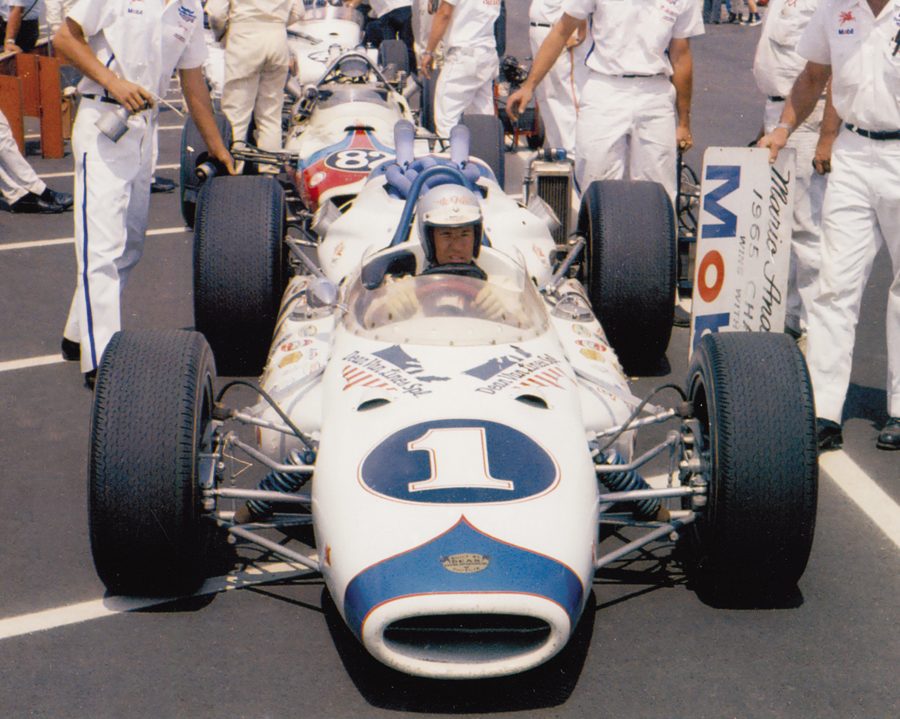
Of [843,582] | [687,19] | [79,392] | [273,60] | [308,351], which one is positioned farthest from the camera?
[273,60]

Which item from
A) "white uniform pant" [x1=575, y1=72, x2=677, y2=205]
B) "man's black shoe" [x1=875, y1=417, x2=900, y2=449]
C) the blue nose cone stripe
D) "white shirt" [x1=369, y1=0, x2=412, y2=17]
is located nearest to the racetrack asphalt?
"man's black shoe" [x1=875, y1=417, x2=900, y2=449]

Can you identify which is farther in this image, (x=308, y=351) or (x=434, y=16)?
(x=434, y=16)

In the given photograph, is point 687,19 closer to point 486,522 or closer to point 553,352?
point 553,352

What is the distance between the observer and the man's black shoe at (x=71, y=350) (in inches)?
304

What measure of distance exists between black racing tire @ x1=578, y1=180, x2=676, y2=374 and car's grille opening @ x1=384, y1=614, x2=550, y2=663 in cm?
322

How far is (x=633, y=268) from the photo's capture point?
23.5 feet

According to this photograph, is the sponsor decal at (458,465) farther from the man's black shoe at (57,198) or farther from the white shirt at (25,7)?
the white shirt at (25,7)

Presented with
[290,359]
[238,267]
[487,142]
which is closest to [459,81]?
[487,142]

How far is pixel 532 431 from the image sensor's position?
184 inches

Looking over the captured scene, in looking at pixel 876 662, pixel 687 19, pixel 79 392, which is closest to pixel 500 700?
pixel 876 662

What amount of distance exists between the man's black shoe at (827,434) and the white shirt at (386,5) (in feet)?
34.0

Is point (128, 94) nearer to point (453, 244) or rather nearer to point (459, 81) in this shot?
point (453, 244)

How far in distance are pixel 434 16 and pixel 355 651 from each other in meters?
8.15

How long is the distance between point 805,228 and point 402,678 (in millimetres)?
4356
